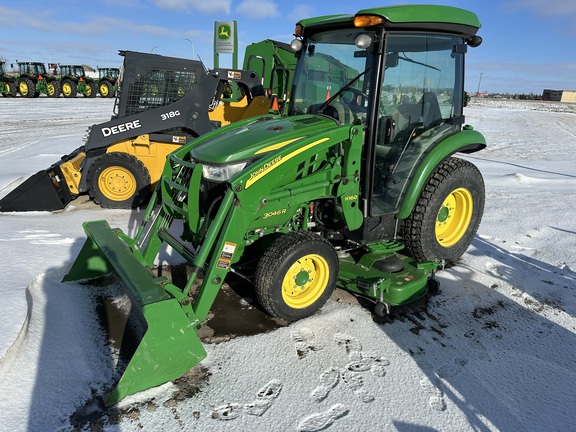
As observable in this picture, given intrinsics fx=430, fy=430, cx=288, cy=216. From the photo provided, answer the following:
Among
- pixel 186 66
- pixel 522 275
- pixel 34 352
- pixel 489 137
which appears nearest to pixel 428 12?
pixel 522 275

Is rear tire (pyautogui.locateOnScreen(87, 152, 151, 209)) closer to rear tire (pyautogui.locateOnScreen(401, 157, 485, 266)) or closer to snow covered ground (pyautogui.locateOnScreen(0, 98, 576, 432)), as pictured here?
snow covered ground (pyautogui.locateOnScreen(0, 98, 576, 432))

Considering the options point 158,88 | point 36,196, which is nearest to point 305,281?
point 36,196

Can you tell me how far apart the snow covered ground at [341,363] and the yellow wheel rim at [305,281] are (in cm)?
19

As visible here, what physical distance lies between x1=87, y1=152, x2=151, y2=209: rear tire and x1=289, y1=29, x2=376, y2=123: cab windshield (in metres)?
3.13

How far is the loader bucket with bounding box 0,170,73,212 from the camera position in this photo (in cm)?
558

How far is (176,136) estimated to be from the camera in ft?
20.8

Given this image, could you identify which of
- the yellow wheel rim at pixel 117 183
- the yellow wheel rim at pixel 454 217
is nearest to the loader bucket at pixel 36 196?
the yellow wheel rim at pixel 117 183

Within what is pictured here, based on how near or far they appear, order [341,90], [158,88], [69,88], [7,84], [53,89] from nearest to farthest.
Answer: [341,90], [158,88], [7,84], [53,89], [69,88]

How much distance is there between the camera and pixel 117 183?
6.14m

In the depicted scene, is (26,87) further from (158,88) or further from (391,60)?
(391,60)

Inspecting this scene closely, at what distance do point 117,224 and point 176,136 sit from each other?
1620 millimetres

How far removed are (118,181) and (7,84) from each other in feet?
77.9

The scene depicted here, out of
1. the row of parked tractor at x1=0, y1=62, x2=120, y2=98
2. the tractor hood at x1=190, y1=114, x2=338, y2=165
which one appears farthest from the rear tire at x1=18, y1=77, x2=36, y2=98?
the tractor hood at x1=190, y1=114, x2=338, y2=165

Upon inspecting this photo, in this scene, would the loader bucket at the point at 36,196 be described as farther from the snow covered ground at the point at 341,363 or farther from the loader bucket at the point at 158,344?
the loader bucket at the point at 158,344
